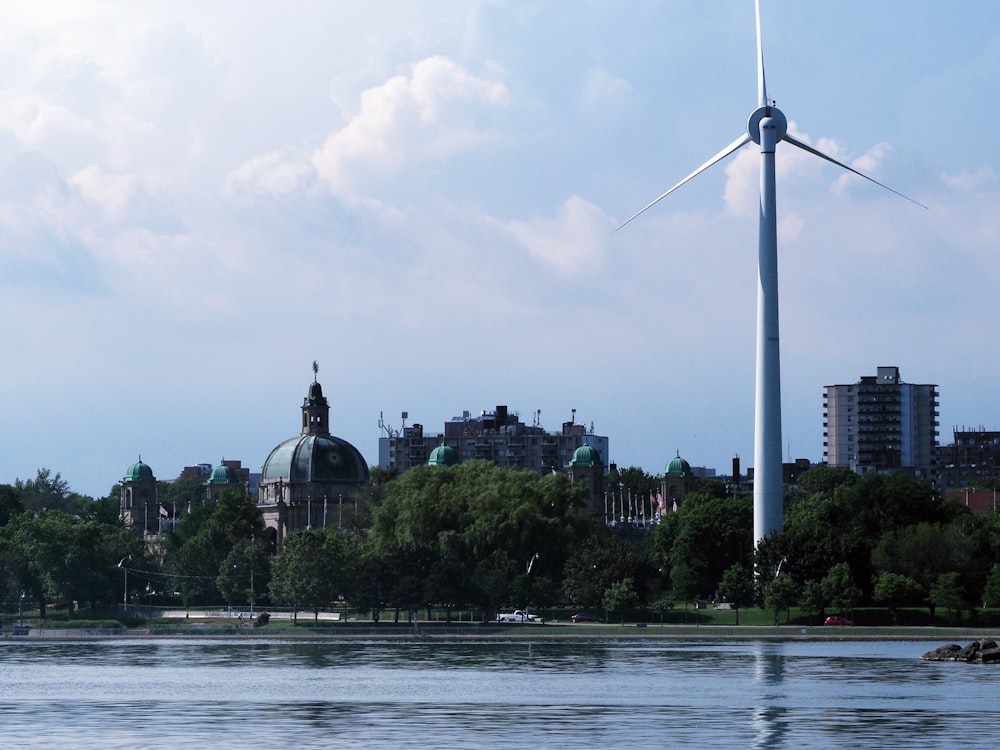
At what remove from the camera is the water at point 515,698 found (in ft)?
271

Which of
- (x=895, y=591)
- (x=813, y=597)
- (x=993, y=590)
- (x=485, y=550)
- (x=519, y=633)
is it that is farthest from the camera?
(x=485, y=550)

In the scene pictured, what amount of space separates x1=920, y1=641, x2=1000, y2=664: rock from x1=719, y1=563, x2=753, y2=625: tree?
39356 mm

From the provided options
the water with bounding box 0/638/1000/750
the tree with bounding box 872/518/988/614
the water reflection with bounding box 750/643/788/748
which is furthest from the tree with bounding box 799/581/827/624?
the water reflection with bounding box 750/643/788/748

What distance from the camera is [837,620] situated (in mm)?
164500

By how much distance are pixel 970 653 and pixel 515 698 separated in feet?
124

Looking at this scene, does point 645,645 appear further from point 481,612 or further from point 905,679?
point 905,679

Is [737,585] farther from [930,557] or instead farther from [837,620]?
[930,557]

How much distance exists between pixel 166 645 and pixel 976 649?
77.4 m

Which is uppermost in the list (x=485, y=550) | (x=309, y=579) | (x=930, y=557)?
(x=485, y=550)

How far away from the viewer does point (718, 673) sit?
11838 centimetres

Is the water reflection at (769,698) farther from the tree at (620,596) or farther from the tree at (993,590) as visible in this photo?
the tree at (620,596)

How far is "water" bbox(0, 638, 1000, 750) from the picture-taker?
82.6 m

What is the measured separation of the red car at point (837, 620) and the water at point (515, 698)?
11.1 meters

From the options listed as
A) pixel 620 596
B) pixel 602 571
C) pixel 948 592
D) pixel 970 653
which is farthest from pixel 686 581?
pixel 970 653
